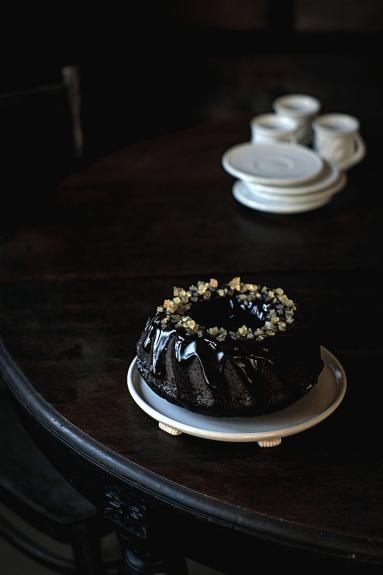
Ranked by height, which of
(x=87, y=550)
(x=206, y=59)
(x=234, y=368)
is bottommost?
(x=87, y=550)

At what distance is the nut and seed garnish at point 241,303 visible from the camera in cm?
63

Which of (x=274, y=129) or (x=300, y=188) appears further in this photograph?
(x=274, y=129)

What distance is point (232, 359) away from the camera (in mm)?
615

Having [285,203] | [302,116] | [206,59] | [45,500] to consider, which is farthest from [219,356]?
[206,59]

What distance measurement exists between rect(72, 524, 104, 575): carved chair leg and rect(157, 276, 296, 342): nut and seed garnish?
0.43 meters

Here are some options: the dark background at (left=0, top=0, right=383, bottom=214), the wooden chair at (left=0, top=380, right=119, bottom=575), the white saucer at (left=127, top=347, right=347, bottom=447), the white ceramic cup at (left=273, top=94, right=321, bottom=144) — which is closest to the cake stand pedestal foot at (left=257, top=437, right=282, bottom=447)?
the white saucer at (left=127, top=347, right=347, bottom=447)

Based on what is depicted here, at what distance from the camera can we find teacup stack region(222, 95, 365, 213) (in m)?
1.18

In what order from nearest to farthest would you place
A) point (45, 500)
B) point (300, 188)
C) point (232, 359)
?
point (232, 359)
point (45, 500)
point (300, 188)

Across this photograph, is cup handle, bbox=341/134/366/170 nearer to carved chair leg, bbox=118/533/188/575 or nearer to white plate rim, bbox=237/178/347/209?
white plate rim, bbox=237/178/347/209

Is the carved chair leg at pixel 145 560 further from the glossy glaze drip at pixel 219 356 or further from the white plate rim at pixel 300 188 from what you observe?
the white plate rim at pixel 300 188

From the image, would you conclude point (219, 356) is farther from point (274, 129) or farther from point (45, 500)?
point (274, 129)

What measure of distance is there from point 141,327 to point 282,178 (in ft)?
1.44

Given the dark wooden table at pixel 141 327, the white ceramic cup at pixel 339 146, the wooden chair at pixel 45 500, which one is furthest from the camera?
the white ceramic cup at pixel 339 146

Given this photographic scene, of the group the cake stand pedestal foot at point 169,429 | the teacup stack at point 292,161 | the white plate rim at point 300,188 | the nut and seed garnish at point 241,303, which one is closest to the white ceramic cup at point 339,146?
the teacup stack at point 292,161
